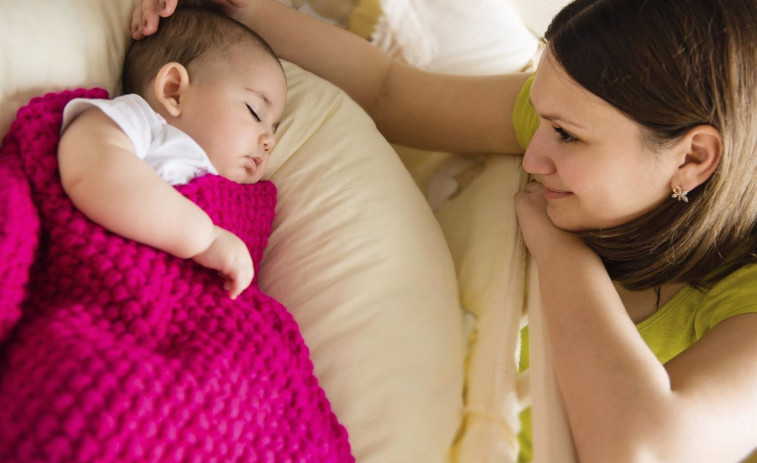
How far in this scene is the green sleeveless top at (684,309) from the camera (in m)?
0.98

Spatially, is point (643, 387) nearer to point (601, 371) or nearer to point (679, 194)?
point (601, 371)

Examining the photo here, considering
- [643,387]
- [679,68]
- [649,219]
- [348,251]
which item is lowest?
[348,251]

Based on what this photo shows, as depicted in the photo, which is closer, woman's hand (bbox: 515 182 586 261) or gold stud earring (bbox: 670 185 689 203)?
gold stud earring (bbox: 670 185 689 203)

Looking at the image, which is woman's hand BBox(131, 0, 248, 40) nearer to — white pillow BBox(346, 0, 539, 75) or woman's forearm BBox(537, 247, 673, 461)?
white pillow BBox(346, 0, 539, 75)

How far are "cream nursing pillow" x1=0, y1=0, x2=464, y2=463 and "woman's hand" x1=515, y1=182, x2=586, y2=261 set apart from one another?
15 centimetres

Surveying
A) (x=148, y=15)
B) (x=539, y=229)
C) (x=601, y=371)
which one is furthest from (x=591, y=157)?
(x=148, y=15)

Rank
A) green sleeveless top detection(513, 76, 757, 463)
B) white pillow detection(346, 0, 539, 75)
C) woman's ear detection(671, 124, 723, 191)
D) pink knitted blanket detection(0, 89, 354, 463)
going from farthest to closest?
1. white pillow detection(346, 0, 539, 75)
2. green sleeveless top detection(513, 76, 757, 463)
3. woman's ear detection(671, 124, 723, 191)
4. pink knitted blanket detection(0, 89, 354, 463)

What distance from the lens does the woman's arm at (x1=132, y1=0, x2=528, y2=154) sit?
1275 mm

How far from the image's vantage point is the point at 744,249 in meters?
1.06

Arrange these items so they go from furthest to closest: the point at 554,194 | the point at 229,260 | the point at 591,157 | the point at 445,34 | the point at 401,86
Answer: the point at 445,34 < the point at 401,86 < the point at 554,194 < the point at 591,157 < the point at 229,260

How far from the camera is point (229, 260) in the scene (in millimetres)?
829

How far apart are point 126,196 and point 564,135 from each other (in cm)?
65

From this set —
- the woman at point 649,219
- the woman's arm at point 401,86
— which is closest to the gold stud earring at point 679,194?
the woman at point 649,219

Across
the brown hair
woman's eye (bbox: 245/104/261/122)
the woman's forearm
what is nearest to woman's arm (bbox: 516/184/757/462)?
the woman's forearm
